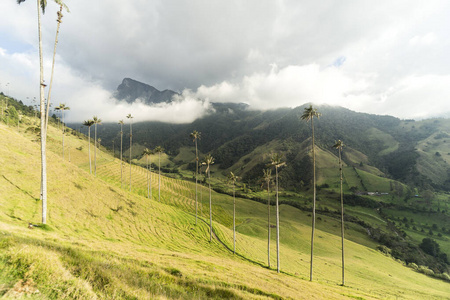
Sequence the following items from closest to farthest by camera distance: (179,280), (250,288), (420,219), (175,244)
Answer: (179,280)
(250,288)
(175,244)
(420,219)

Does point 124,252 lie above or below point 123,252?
below

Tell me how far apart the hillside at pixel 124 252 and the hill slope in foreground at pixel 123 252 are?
0.07 meters

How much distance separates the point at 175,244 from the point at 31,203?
1148 inches

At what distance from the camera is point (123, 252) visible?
70.9 ft

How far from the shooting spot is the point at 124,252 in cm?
2180

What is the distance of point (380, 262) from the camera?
90.5 metres

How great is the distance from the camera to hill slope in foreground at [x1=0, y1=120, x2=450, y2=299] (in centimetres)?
848

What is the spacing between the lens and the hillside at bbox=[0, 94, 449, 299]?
854 cm

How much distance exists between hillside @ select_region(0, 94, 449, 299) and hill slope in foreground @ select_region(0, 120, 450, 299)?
0.23 feet

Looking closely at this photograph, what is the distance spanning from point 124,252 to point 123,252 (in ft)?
0.70

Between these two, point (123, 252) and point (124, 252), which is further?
point (124, 252)

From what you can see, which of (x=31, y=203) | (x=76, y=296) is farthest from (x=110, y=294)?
(x=31, y=203)

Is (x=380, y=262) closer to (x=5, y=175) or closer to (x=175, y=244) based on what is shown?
(x=175, y=244)

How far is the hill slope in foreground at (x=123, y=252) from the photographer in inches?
334
